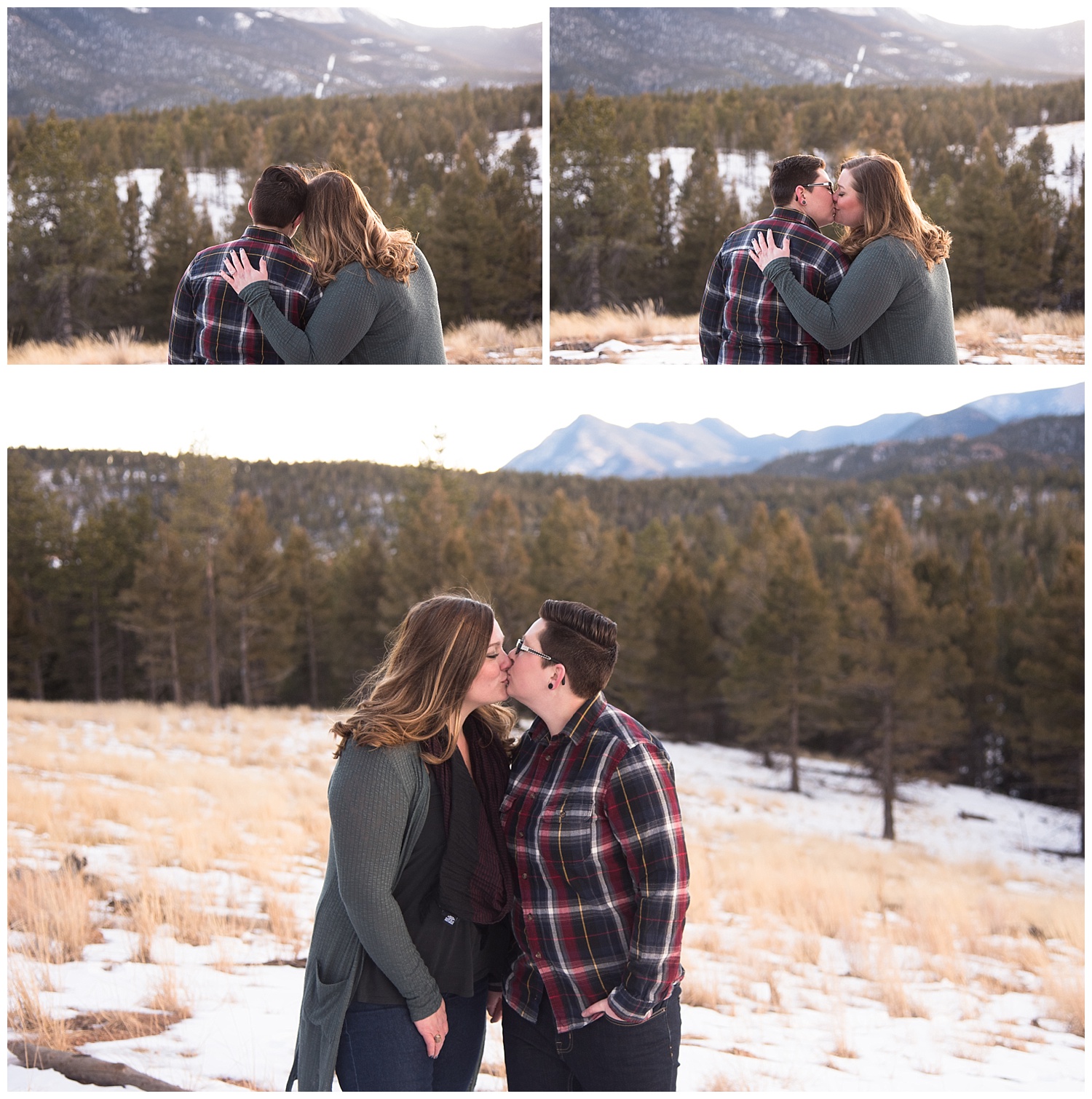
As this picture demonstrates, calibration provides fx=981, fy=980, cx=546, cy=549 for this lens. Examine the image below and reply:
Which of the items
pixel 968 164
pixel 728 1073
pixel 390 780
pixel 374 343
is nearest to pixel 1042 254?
pixel 968 164

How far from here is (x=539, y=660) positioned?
2254mm

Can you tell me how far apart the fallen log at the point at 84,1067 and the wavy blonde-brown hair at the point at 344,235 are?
3.19 m

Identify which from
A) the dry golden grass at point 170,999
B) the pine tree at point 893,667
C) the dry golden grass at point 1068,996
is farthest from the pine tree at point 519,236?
the pine tree at point 893,667

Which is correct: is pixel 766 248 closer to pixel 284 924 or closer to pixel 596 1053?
pixel 596 1053

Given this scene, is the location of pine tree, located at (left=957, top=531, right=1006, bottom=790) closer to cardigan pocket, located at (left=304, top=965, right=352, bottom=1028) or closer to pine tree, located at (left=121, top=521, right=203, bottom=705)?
pine tree, located at (left=121, top=521, right=203, bottom=705)

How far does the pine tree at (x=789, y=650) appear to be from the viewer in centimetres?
1499

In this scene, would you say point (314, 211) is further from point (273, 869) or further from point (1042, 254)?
point (273, 869)

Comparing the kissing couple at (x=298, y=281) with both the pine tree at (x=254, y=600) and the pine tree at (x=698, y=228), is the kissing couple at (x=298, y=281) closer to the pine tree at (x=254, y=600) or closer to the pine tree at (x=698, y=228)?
the pine tree at (x=698, y=228)

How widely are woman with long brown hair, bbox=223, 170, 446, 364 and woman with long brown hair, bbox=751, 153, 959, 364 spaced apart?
1281mm

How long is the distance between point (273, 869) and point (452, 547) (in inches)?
275

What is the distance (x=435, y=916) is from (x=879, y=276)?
2409mm

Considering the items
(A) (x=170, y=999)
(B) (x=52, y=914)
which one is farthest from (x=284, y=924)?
(A) (x=170, y=999)

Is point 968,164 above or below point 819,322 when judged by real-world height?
above

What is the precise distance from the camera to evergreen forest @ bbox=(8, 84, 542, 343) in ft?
18.2
